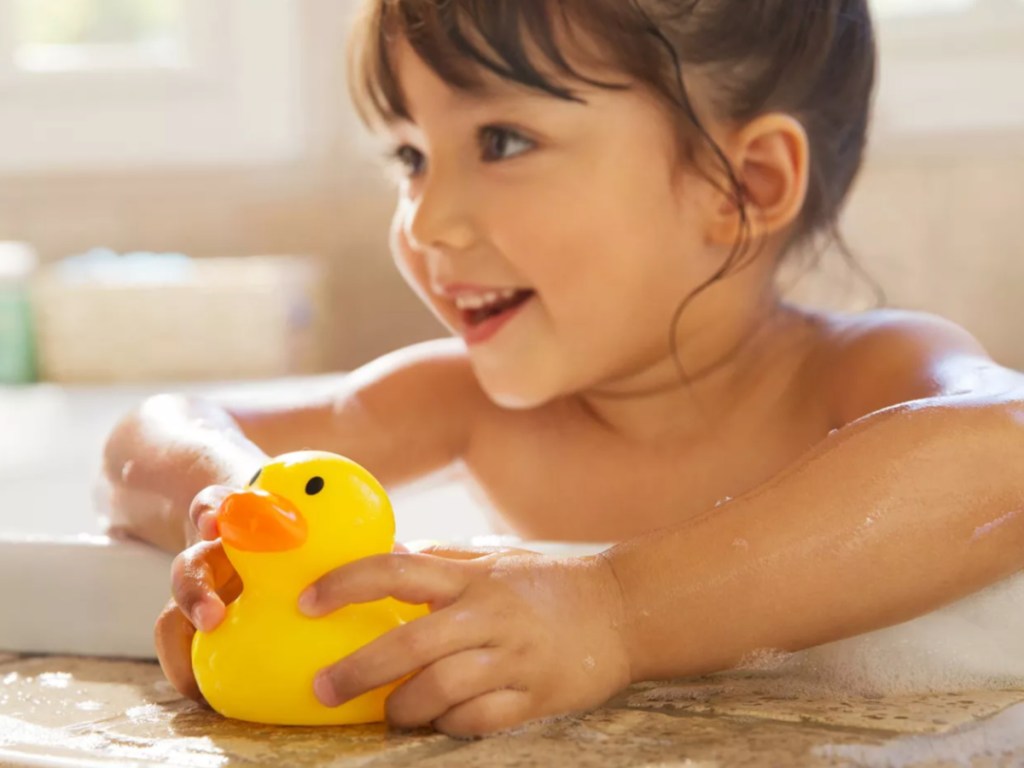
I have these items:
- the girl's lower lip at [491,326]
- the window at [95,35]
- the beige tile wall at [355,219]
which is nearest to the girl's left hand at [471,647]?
the girl's lower lip at [491,326]

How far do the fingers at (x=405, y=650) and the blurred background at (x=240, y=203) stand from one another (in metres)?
1.14

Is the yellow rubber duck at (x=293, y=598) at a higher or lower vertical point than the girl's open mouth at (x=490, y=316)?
lower

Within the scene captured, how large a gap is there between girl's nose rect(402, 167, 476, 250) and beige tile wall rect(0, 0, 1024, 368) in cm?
97

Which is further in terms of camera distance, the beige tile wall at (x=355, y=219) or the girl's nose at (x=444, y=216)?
the beige tile wall at (x=355, y=219)

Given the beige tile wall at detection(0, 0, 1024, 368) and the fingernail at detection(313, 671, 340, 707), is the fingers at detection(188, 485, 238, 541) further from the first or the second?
the beige tile wall at detection(0, 0, 1024, 368)

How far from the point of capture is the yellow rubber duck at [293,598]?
0.72m

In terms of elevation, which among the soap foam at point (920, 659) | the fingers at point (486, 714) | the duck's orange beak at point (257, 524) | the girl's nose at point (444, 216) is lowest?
the soap foam at point (920, 659)

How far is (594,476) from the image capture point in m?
1.27

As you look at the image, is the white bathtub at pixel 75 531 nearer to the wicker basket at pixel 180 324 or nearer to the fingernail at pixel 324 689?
the wicker basket at pixel 180 324

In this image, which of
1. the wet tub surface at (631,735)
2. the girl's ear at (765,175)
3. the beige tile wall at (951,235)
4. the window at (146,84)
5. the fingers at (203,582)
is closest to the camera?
the wet tub surface at (631,735)

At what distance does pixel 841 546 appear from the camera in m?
0.77

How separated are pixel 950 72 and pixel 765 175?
1099 mm

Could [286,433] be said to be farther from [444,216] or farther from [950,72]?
[950,72]

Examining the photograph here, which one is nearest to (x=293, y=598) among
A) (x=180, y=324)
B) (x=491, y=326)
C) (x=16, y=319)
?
(x=491, y=326)
